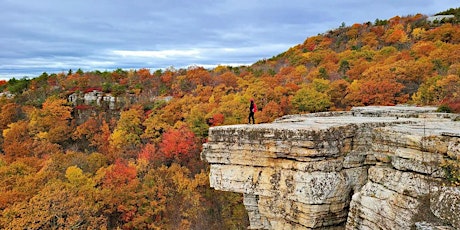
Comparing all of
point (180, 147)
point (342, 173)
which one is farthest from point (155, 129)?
point (342, 173)

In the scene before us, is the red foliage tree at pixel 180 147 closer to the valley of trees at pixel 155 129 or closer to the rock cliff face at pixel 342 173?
the valley of trees at pixel 155 129

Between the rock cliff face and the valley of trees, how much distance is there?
28.3ft

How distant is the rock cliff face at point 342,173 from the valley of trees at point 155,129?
8.63 metres

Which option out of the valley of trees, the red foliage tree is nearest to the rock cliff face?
the valley of trees

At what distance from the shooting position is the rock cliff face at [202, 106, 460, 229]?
6.84 metres

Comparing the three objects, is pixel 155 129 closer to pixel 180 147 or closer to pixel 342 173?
pixel 180 147

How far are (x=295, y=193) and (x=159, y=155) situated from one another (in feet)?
78.7

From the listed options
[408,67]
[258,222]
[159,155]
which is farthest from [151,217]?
[408,67]

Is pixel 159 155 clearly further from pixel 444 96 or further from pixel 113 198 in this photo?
pixel 444 96

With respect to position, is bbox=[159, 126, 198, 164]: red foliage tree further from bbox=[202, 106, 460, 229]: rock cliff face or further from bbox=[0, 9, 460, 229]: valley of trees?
bbox=[202, 106, 460, 229]: rock cliff face

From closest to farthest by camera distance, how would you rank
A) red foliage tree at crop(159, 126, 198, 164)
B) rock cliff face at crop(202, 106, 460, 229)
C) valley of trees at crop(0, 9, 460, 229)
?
rock cliff face at crop(202, 106, 460, 229), valley of trees at crop(0, 9, 460, 229), red foliage tree at crop(159, 126, 198, 164)

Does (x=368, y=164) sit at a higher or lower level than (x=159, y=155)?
higher

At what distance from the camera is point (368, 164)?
9.25m

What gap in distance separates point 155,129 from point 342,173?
30805mm
